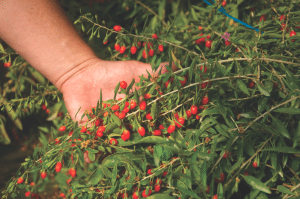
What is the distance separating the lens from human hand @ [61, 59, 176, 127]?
1.78 meters

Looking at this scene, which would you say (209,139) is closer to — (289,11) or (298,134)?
(298,134)

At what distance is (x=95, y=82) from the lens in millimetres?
1887

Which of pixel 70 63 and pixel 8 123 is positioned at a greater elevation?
pixel 70 63

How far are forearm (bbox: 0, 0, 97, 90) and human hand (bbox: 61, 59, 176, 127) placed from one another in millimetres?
98

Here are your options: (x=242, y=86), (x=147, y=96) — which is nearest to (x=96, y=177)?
(x=147, y=96)

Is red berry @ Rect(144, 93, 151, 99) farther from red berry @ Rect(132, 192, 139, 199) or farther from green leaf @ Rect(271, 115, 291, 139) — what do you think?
green leaf @ Rect(271, 115, 291, 139)

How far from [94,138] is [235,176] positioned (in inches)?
39.0

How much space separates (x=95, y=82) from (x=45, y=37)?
629mm

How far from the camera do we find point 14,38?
6.01 feet

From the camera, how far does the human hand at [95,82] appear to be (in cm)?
178

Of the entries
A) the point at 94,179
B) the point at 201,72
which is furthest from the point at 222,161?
the point at 94,179

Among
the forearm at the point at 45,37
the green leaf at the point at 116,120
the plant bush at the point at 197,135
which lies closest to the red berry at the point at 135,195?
the plant bush at the point at 197,135

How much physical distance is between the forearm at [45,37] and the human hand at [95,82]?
98 mm

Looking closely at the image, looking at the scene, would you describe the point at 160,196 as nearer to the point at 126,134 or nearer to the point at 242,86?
the point at 126,134
